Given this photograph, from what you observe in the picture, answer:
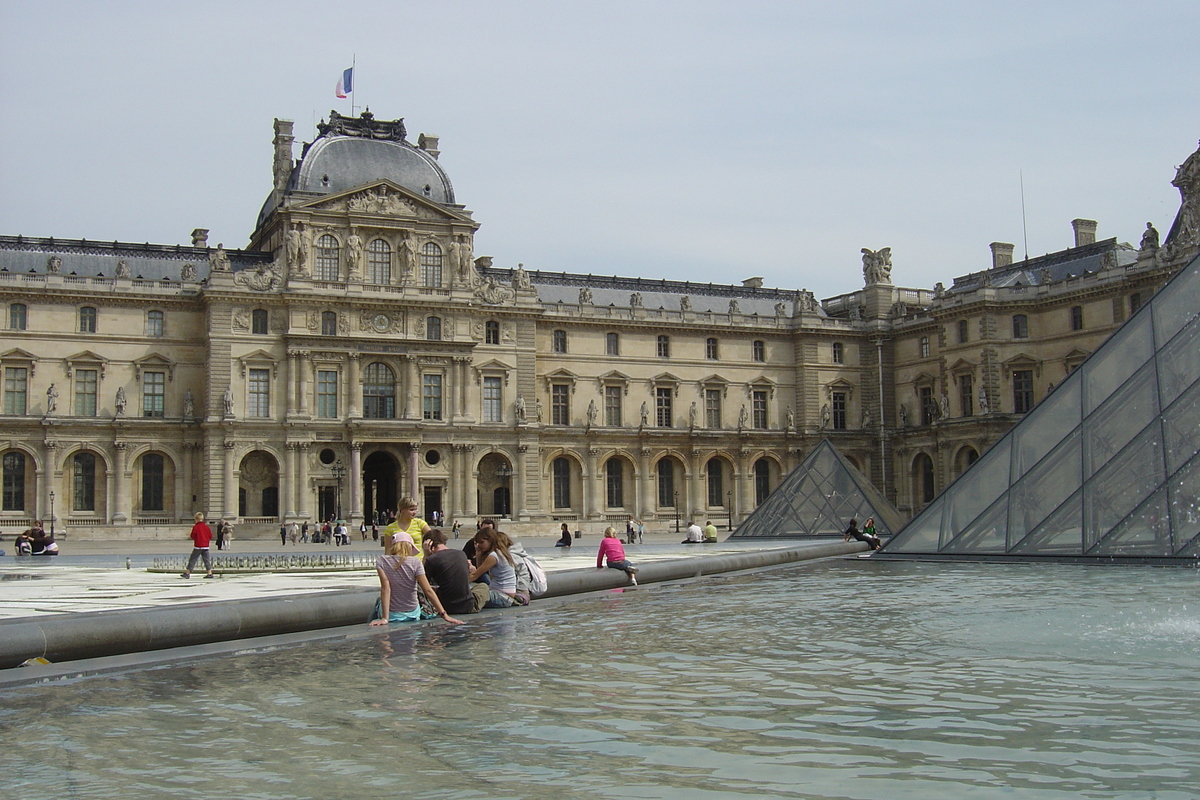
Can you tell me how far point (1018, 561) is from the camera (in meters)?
23.0

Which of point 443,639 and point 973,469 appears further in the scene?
point 973,469

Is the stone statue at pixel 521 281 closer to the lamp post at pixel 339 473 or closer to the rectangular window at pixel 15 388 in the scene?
the lamp post at pixel 339 473

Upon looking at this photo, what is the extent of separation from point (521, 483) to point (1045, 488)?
120 feet

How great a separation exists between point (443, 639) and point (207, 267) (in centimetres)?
4852

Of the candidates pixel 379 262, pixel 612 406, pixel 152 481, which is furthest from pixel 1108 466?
pixel 152 481

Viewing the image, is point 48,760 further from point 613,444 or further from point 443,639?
point 613,444

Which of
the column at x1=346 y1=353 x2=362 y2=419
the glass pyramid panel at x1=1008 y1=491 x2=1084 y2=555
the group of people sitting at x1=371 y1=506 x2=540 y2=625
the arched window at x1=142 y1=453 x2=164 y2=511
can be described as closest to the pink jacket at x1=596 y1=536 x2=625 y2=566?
the group of people sitting at x1=371 y1=506 x2=540 y2=625

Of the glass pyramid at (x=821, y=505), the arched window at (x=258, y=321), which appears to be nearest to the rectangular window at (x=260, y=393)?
the arched window at (x=258, y=321)

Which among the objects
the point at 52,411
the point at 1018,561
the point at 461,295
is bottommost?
the point at 1018,561

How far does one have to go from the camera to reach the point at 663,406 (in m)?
63.5

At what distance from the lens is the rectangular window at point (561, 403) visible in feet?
200

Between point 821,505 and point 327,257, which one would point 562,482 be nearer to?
point 327,257

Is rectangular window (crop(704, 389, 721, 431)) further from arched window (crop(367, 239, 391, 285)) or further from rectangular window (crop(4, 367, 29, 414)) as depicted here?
rectangular window (crop(4, 367, 29, 414))

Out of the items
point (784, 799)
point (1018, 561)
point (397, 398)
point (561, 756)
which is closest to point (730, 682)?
point (561, 756)
